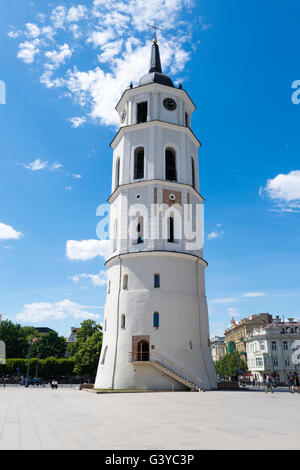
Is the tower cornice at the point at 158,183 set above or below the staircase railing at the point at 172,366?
above

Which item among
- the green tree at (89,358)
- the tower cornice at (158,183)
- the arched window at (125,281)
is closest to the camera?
the arched window at (125,281)

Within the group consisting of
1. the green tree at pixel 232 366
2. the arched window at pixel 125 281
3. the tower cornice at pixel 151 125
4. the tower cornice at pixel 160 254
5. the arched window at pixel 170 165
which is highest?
the tower cornice at pixel 151 125

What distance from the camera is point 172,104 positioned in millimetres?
38969

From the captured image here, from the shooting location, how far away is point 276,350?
81.9 metres

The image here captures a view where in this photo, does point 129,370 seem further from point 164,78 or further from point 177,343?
point 164,78

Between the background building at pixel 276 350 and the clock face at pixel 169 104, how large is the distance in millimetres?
61552

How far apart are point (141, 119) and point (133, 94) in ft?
9.86

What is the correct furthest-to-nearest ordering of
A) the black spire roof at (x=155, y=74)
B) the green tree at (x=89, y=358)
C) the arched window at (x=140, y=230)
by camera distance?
the green tree at (x=89, y=358), the black spire roof at (x=155, y=74), the arched window at (x=140, y=230)

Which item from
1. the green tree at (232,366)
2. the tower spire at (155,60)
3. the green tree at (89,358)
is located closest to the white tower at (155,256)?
the tower spire at (155,60)

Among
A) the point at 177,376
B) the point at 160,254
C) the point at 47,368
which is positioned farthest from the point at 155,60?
the point at 47,368

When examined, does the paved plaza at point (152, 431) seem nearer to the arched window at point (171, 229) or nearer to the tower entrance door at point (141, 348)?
the tower entrance door at point (141, 348)

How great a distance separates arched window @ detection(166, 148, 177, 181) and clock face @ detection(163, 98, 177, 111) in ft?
15.4

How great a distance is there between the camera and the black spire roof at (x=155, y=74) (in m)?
39.6

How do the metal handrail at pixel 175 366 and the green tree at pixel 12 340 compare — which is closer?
the metal handrail at pixel 175 366
